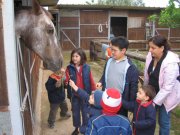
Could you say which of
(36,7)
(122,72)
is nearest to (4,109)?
(36,7)

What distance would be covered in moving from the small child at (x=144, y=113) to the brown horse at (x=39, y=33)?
1041mm

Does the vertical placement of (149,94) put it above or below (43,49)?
below

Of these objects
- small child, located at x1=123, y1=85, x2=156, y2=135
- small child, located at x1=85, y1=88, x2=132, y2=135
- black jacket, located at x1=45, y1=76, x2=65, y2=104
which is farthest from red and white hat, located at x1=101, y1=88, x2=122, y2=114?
black jacket, located at x1=45, y1=76, x2=65, y2=104

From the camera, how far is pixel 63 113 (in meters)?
5.06

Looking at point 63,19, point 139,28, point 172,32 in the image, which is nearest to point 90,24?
point 63,19

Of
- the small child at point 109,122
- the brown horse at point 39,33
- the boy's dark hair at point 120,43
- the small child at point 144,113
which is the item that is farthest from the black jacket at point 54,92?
the small child at point 109,122

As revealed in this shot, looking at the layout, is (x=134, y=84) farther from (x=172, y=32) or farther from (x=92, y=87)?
(x=172, y=32)

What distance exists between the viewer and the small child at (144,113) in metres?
2.96

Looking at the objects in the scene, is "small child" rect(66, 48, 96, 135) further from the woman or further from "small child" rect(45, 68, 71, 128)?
the woman

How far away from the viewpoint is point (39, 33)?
2.97m

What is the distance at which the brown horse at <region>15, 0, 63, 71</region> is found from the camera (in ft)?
9.27

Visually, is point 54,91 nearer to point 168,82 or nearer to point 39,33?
point 39,33

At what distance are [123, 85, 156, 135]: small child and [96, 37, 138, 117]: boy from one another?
168 mm

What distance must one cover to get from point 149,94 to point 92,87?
121 centimetres
